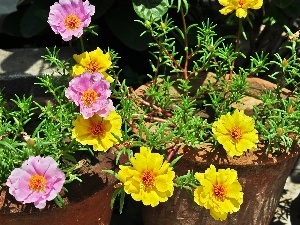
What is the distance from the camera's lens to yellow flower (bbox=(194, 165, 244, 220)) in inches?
82.0

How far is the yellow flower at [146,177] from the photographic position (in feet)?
6.70

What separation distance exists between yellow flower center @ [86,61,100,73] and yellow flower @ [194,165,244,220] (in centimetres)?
48

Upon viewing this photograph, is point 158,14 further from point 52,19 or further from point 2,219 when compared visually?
point 2,219

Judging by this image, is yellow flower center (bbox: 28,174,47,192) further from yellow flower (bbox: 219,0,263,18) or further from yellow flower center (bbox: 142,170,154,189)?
yellow flower (bbox: 219,0,263,18)

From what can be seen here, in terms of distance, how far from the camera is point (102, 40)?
3221 millimetres

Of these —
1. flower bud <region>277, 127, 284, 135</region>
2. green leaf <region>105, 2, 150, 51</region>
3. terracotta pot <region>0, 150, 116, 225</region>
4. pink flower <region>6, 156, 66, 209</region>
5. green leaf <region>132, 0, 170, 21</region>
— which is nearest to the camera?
pink flower <region>6, 156, 66, 209</region>

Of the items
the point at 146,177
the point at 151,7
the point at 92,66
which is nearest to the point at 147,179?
the point at 146,177

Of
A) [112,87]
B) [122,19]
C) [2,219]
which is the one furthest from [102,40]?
[2,219]

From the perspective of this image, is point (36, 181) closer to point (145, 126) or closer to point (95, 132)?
point (95, 132)

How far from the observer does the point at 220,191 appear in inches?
82.0

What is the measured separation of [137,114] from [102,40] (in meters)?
0.88

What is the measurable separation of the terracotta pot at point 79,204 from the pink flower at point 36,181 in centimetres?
16

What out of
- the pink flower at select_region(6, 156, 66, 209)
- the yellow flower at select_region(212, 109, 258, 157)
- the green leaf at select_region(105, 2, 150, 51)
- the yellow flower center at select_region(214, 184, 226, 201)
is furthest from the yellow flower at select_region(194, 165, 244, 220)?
the green leaf at select_region(105, 2, 150, 51)

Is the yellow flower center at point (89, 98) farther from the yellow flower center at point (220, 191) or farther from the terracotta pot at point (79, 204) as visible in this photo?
the yellow flower center at point (220, 191)
